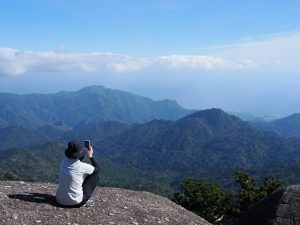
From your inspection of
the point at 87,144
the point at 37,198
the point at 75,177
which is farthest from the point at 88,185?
the point at 37,198

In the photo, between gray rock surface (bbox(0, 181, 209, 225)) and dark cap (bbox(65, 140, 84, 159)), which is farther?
gray rock surface (bbox(0, 181, 209, 225))

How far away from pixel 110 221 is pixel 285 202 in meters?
6.61

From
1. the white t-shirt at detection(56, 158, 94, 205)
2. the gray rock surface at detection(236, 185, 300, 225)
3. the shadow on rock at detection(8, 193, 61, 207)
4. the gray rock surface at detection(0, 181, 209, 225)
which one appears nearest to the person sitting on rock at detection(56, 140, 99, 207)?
the white t-shirt at detection(56, 158, 94, 205)

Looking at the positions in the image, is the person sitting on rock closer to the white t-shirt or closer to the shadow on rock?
the white t-shirt

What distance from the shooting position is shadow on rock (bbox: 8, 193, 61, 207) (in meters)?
17.2

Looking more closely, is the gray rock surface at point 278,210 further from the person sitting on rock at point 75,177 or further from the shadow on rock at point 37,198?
the shadow on rock at point 37,198

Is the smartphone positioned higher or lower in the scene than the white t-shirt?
higher

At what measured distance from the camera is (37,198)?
17.8m

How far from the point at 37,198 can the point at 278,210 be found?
9.64 m

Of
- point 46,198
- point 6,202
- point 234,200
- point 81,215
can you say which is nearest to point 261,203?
point 81,215

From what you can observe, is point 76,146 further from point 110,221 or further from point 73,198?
point 110,221

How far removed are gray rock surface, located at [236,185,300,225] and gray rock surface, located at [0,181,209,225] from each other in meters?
3.29

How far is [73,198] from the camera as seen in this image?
16.2 metres

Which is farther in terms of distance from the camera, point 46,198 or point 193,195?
point 193,195
